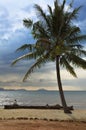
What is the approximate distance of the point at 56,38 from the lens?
3231 centimetres

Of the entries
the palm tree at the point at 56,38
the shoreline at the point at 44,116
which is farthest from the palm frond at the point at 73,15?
the shoreline at the point at 44,116

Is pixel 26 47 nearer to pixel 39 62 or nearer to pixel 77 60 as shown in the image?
pixel 39 62

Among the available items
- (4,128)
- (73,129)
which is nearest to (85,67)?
(73,129)

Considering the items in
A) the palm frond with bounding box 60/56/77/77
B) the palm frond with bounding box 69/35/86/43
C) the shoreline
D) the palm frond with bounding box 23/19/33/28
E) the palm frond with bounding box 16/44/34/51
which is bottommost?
the shoreline

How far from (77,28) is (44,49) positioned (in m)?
4.02

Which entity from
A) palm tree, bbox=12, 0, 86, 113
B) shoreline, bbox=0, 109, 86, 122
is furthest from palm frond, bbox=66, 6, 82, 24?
shoreline, bbox=0, 109, 86, 122

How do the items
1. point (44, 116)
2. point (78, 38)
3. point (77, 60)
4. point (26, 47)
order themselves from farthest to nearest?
point (78, 38), point (26, 47), point (77, 60), point (44, 116)

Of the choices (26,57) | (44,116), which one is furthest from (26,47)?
(44,116)

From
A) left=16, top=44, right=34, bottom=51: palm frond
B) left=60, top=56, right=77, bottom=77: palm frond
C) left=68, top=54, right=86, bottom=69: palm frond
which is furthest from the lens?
left=60, top=56, right=77, bottom=77: palm frond

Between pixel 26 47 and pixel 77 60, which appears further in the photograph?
pixel 26 47

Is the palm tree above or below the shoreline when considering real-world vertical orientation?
above

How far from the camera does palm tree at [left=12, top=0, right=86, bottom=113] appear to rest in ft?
105

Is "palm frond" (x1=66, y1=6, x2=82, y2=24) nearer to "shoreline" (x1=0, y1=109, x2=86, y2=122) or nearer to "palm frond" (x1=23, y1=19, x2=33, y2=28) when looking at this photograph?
"palm frond" (x1=23, y1=19, x2=33, y2=28)

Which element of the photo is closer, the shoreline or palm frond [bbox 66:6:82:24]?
the shoreline
